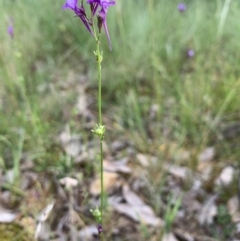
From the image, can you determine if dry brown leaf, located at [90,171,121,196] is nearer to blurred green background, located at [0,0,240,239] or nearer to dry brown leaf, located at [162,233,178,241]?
blurred green background, located at [0,0,240,239]

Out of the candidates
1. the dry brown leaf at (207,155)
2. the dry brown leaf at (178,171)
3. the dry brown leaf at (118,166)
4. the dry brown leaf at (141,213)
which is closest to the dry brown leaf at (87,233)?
the dry brown leaf at (141,213)

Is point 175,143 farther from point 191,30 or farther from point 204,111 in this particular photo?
point 191,30

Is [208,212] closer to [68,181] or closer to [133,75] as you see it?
[68,181]

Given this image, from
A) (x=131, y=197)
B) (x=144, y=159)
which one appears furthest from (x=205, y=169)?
(x=131, y=197)

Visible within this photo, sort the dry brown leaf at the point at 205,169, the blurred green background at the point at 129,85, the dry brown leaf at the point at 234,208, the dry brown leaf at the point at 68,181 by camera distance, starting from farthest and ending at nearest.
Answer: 1. the blurred green background at the point at 129,85
2. the dry brown leaf at the point at 205,169
3. the dry brown leaf at the point at 234,208
4. the dry brown leaf at the point at 68,181

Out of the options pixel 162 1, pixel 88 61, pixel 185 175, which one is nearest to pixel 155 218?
pixel 185 175

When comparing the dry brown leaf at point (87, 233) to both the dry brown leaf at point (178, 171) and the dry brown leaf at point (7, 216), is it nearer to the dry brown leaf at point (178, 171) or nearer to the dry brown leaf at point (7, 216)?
the dry brown leaf at point (7, 216)

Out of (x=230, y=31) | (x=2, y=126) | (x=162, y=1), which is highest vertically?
(x=162, y=1)

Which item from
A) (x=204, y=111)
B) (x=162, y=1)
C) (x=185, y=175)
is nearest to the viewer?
(x=185, y=175)
